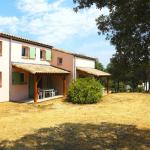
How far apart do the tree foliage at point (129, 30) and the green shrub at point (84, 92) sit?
58.4 ft

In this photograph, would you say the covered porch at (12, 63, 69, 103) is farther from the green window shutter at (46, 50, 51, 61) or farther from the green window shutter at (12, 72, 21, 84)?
the green window shutter at (46, 50, 51, 61)

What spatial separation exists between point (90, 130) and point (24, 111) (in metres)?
9.20

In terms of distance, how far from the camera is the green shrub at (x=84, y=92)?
29.4 m

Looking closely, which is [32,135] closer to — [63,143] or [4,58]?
[63,143]

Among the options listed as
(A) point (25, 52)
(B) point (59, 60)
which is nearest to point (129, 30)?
(A) point (25, 52)

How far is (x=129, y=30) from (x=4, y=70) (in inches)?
755

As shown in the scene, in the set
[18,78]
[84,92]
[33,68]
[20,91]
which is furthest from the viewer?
[20,91]

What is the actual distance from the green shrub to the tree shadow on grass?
12147mm

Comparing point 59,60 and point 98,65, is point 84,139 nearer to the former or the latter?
point 59,60

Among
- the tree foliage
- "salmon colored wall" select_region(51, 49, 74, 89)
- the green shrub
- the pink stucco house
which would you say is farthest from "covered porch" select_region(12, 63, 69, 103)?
the tree foliage

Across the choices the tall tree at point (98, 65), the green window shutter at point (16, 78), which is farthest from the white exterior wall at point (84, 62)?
the tall tree at point (98, 65)

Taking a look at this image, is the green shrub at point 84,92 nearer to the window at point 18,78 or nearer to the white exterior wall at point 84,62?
the window at point 18,78

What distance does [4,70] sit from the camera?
94.2 feet

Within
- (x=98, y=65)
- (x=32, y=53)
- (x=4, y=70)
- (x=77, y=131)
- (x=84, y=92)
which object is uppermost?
(x=98, y=65)
